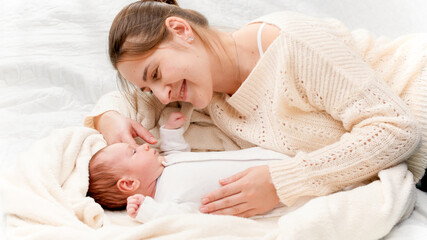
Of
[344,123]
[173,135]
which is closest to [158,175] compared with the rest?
[173,135]

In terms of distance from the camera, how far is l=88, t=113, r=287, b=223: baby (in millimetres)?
1179

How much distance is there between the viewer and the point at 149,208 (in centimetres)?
112

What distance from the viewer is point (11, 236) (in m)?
1.02

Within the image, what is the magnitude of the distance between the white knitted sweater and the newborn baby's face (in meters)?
0.27

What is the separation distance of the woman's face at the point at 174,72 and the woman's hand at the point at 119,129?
0.16 metres

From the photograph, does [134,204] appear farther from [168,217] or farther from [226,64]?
[226,64]

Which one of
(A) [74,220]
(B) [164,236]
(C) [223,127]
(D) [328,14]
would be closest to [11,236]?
(A) [74,220]

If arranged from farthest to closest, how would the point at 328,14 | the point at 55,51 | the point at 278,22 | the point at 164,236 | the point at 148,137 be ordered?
1. the point at 328,14
2. the point at 55,51
3. the point at 148,137
4. the point at 278,22
5. the point at 164,236

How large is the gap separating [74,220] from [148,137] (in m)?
0.40

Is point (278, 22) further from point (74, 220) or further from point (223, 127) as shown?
point (74, 220)

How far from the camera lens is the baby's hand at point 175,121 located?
4.66 ft

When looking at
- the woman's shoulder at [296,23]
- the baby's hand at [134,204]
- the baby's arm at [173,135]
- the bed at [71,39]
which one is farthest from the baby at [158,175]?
the bed at [71,39]

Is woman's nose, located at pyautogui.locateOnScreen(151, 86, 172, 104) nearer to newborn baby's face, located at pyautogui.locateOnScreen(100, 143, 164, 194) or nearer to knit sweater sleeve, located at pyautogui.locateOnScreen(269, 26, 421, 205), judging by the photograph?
newborn baby's face, located at pyautogui.locateOnScreen(100, 143, 164, 194)

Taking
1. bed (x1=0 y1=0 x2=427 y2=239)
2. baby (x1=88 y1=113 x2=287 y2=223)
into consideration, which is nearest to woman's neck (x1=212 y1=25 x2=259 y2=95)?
baby (x1=88 y1=113 x2=287 y2=223)
